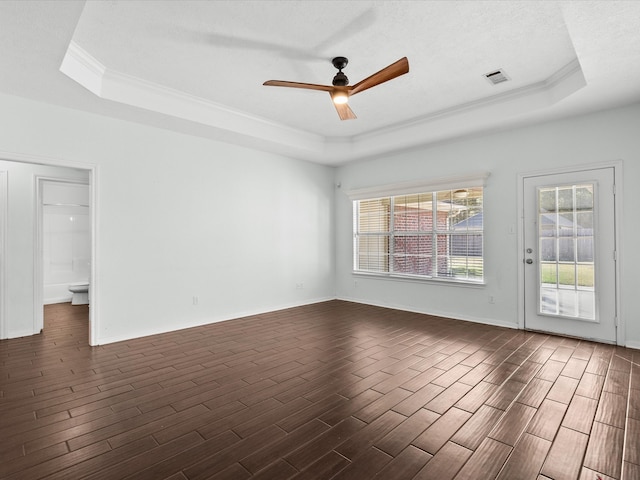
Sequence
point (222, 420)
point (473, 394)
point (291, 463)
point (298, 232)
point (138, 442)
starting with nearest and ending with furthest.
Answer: point (291, 463) → point (138, 442) → point (222, 420) → point (473, 394) → point (298, 232)

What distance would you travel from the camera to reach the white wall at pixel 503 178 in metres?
3.79

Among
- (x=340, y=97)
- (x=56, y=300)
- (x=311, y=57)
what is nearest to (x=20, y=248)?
(x=56, y=300)

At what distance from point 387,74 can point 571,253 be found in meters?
3.25

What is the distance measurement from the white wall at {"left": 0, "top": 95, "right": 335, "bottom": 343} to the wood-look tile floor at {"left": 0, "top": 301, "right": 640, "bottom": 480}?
2.17ft

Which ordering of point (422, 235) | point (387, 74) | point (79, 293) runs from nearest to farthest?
1. point (387, 74)
2. point (422, 235)
3. point (79, 293)

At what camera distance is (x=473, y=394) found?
104 inches

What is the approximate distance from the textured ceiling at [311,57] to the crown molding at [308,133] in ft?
0.05

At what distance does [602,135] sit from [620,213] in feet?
3.10

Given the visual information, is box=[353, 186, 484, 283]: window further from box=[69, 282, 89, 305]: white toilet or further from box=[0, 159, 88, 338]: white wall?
box=[69, 282, 89, 305]: white toilet

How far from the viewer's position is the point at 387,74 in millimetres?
2904

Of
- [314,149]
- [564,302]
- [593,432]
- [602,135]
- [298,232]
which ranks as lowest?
[593,432]

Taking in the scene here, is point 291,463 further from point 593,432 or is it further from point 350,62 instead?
point 350,62

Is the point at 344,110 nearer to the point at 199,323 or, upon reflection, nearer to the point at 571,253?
the point at 571,253

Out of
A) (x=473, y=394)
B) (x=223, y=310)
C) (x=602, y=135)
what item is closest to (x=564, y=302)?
(x=602, y=135)
